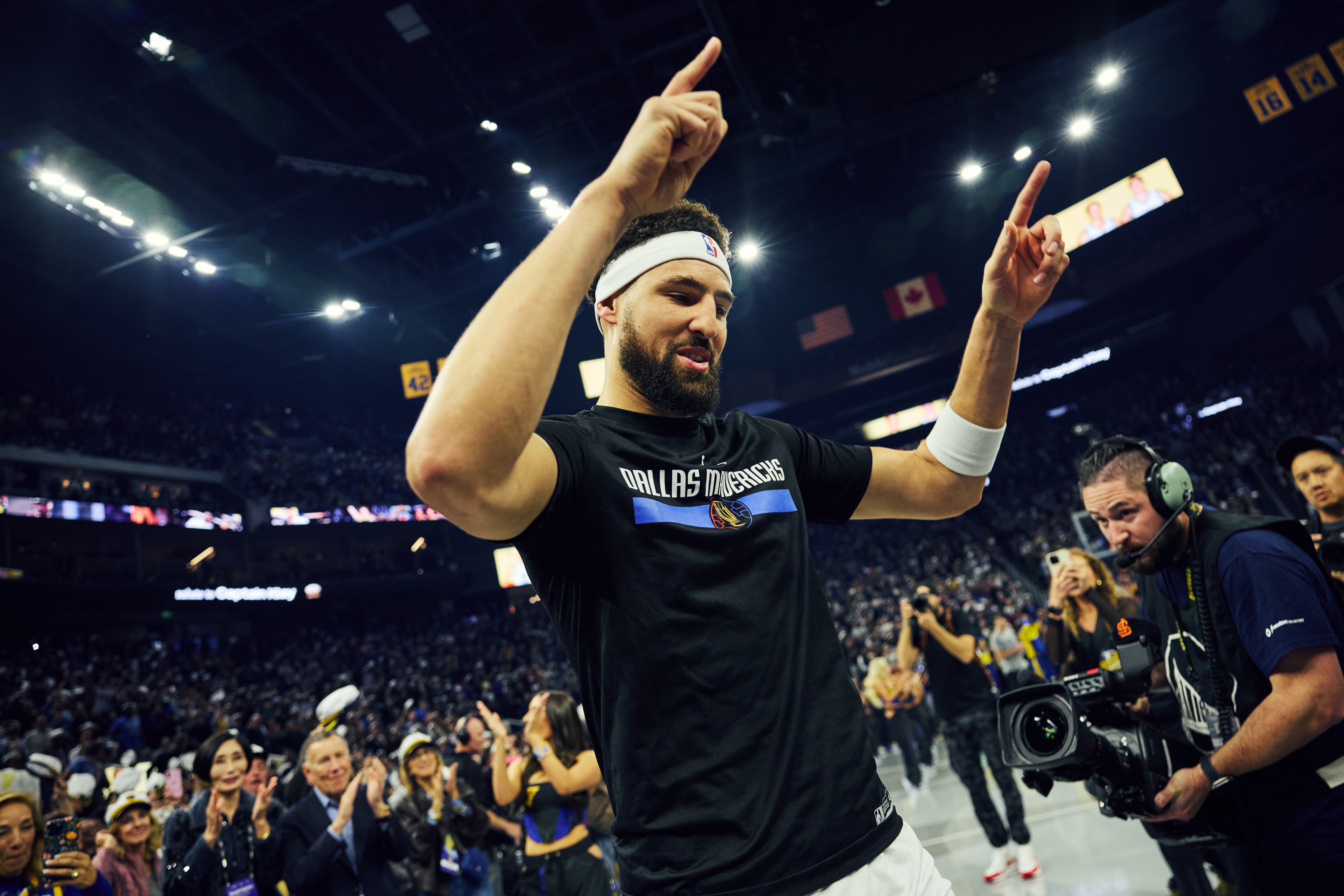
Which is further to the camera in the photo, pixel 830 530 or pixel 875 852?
pixel 830 530

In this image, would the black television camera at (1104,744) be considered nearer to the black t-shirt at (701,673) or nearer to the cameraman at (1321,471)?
the black t-shirt at (701,673)

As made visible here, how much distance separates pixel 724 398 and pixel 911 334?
761 centimetres

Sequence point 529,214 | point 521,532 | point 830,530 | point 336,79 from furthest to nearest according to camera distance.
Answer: point 830,530 < point 529,214 < point 336,79 < point 521,532

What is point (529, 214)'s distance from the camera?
53.3 ft


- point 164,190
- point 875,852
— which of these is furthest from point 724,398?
point 875,852

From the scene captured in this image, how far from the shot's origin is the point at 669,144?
1.10 meters

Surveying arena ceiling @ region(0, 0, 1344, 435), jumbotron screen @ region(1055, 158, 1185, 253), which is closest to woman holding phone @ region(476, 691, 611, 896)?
arena ceiling @ region(0, 0, 1344, 435)

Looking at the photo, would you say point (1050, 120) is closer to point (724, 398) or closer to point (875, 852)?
point (724, 398)

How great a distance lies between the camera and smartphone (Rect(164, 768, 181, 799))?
25.0 ft

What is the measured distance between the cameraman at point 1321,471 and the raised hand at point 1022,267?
3394 mm

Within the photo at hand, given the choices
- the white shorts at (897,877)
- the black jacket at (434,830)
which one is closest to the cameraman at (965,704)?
the black jacket at (434,830)

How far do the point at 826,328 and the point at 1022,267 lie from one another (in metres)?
23.4

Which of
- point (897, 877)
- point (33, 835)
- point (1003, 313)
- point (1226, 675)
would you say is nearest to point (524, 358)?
point (897, 877)

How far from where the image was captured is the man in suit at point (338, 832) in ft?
14.1
